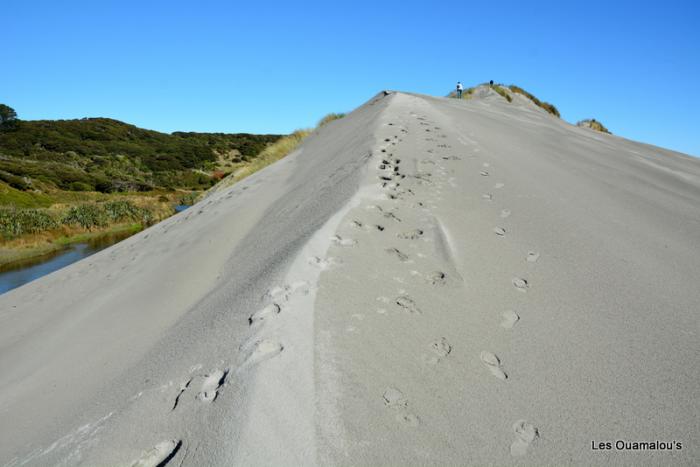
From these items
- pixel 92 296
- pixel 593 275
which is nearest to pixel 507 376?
pixel 593 275

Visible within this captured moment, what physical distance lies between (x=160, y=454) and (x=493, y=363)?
1554mm

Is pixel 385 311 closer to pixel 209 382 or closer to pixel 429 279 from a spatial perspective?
pixel 429 279

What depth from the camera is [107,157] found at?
56.3m

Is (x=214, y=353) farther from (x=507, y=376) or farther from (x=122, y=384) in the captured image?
(x=507, y=376)

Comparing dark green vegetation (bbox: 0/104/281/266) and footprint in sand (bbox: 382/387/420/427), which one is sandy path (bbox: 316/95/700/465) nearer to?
footprint in sand (bbox: 382/387/420/427)

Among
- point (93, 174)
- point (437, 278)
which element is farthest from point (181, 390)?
point (93, 174)

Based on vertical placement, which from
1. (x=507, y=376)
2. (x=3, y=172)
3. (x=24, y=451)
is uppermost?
(x=507, y=376)

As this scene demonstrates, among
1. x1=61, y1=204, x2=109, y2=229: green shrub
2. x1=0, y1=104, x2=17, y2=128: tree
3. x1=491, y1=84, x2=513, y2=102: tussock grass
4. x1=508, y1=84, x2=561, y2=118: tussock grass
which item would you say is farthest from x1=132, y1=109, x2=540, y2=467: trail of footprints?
x1=0, y1=104, x2=17, y2=128: tree

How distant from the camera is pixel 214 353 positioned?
232 cm

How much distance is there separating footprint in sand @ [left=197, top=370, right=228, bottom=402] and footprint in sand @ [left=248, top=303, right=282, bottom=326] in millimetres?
358

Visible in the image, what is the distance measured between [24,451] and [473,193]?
12.8 ft

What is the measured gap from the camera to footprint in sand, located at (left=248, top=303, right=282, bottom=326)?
2438mm

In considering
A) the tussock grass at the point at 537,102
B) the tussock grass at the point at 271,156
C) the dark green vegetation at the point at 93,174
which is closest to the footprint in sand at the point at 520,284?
the tussock grass at the point at 271,156

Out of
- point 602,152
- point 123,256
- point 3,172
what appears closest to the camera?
point 123,256
